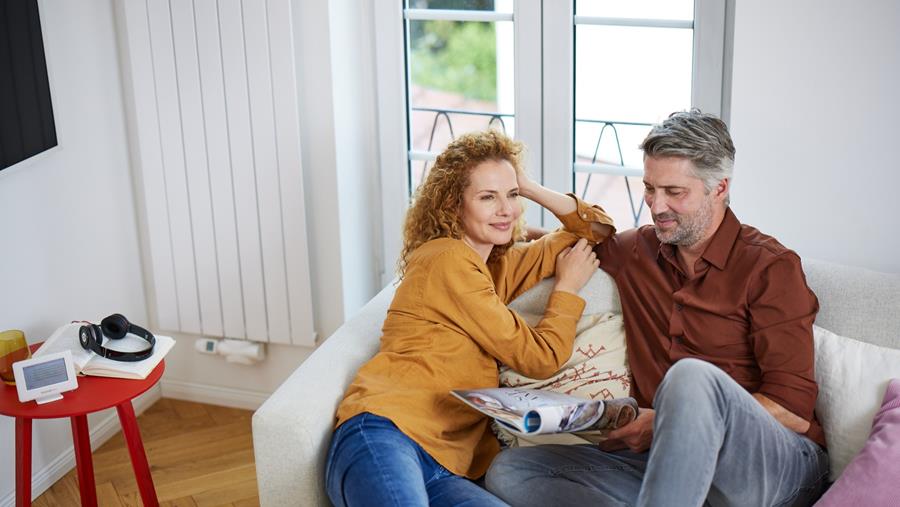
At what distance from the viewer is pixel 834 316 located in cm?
Answer: 213

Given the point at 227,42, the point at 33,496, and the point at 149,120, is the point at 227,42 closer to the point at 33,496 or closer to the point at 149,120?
the point at 149,120

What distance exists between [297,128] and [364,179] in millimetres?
321

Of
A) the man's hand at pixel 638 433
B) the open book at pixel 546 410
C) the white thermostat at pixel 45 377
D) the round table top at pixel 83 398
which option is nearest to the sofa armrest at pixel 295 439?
the open book at pixel 546 410

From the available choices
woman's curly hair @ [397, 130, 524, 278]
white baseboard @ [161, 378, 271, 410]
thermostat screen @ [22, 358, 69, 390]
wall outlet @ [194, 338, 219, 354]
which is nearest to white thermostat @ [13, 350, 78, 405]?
thermostat screen @ [22, 358, 69, 390]

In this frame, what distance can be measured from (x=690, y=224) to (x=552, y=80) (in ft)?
2.89

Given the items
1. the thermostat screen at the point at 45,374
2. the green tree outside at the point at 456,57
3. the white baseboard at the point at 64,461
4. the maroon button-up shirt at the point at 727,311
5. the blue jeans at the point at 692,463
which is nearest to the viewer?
the blue jeans at the point at 692,463

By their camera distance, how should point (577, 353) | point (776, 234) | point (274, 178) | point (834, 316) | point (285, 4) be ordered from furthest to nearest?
point (274, 178)
point (285, 4)
point (776, 234)
point (577, 353)
point (834, 316)

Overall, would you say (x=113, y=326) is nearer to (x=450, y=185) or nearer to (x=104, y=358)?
(x=104, y=358)

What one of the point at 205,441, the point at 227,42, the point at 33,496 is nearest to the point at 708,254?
the point at 227,42

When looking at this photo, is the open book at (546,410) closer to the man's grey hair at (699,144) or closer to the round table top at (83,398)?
the man's grey hair at (699,144)

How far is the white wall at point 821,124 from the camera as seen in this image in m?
2.35

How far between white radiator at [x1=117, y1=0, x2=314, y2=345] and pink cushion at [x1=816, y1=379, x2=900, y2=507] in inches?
67.7

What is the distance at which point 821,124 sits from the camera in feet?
7.93

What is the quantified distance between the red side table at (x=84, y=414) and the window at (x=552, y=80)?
3.62 ft
